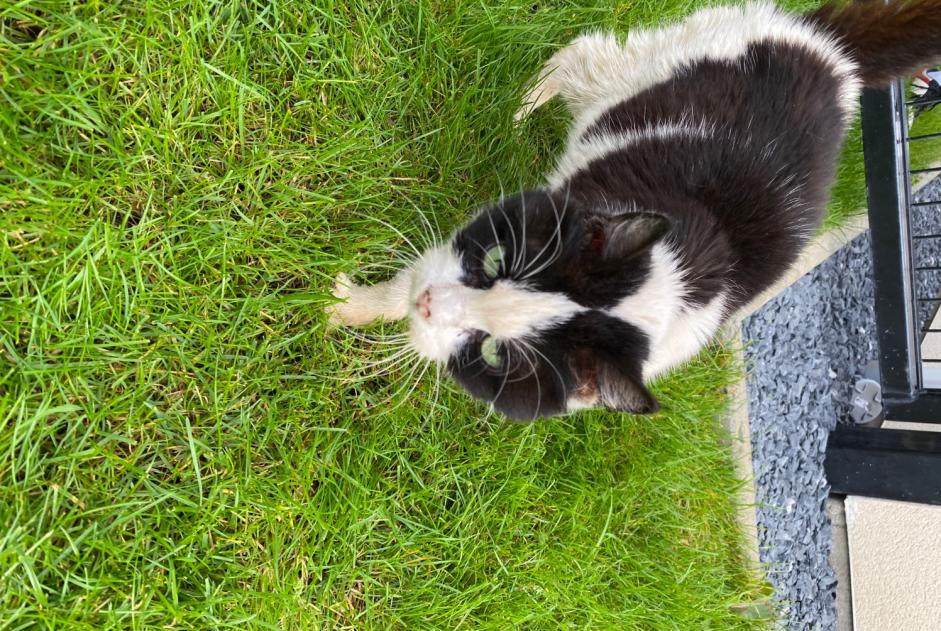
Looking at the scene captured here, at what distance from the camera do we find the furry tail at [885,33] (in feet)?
6.87

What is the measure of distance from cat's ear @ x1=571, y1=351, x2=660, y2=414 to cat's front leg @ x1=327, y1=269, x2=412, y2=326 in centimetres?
59

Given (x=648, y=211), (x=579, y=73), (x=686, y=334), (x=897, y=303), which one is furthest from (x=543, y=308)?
(x=897, y=303)

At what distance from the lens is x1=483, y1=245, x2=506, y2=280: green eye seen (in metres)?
1.66

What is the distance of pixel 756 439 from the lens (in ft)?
10.7

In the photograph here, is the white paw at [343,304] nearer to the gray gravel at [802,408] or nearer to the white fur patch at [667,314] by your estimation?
the white fur patch at [667,314]

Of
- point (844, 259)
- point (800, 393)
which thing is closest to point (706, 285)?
point (800, 393)

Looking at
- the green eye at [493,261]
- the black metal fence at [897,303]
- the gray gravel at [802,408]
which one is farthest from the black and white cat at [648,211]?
the gray gravel at [802,408]

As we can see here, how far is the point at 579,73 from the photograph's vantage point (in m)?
2.43

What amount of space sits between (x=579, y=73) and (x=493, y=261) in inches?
45.7

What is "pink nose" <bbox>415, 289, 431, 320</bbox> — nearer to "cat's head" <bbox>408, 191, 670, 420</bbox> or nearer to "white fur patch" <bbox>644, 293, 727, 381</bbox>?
"cat's head" <bbox>408, 191, 670, 420</bbox>

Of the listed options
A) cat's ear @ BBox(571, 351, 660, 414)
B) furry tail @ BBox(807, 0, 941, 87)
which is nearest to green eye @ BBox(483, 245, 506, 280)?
cat's ear @ BBox(571, 351, 660, 414)

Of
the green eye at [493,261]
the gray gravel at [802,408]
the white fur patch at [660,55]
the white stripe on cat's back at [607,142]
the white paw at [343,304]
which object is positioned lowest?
the gray gravel at [802,408]

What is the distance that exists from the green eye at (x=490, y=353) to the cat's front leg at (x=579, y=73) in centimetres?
120

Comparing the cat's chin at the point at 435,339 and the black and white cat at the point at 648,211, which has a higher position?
the black and white cat at the point at 648,211
